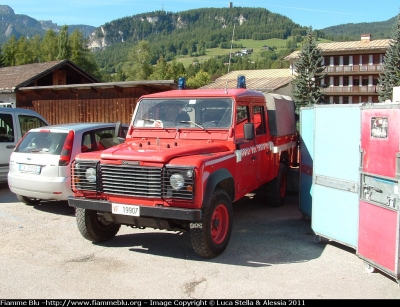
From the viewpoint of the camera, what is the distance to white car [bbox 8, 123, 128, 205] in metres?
7.59

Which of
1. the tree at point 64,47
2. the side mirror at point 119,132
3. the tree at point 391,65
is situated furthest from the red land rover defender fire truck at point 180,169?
the tree at point 64,47

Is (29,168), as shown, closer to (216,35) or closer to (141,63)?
(141,63)

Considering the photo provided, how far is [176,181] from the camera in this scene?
517cm

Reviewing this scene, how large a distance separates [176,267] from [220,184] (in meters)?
1.23

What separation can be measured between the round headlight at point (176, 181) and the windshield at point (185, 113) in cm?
152

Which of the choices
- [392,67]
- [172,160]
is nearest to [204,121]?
[172,160]

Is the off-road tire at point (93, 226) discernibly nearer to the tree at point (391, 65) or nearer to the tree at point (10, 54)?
the tree at point (391, 65)

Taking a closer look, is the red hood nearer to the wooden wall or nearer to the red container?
the red container

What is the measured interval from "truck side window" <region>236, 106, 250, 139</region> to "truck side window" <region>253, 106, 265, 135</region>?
44 cm

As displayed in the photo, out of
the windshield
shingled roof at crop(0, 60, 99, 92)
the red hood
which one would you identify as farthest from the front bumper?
shingled roof at crop(0, 60, 99, 92)

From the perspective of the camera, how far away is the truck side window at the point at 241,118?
6575mm

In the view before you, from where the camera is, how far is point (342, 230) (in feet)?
19.1

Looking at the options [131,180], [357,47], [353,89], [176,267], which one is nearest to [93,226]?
[131,180]

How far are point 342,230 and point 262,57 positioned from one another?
122 m
